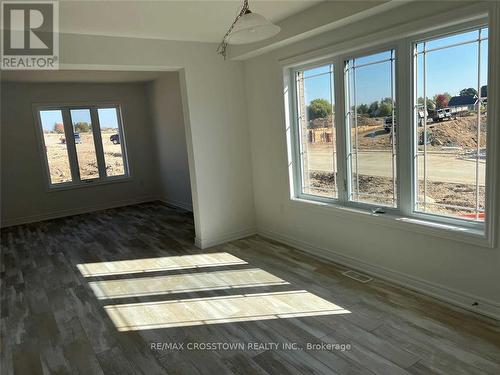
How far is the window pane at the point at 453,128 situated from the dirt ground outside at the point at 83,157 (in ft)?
21.5

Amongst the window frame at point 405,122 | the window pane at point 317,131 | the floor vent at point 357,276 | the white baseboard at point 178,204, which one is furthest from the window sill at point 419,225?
the white baseboard at point 178,204

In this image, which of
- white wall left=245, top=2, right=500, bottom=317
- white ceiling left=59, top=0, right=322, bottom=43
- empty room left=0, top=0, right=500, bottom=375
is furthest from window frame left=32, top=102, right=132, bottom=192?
white wall left=245, top=2, right=500, bottom=317

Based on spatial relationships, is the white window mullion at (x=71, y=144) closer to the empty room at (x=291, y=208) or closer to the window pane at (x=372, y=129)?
the empty room at (x=291, y=208)

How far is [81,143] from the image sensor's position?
24.7 ft

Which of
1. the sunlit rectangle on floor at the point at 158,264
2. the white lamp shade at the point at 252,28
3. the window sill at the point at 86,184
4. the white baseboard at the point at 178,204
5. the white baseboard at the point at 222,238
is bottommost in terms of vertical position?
the sunlit rectangle on floor at the point at 158,264

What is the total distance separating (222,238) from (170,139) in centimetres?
320

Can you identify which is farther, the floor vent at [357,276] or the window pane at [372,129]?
the floor vent at [357,276]

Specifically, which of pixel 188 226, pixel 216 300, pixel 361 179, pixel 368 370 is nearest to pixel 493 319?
pixel 368 370

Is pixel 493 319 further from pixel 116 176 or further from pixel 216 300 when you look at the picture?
pixel 116 176

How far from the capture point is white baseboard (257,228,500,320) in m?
2.70

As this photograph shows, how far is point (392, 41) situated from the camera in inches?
122

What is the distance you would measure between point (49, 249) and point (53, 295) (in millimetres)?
1764

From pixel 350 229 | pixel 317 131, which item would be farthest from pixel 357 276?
pixel 317 131

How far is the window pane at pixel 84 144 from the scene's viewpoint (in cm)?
743
